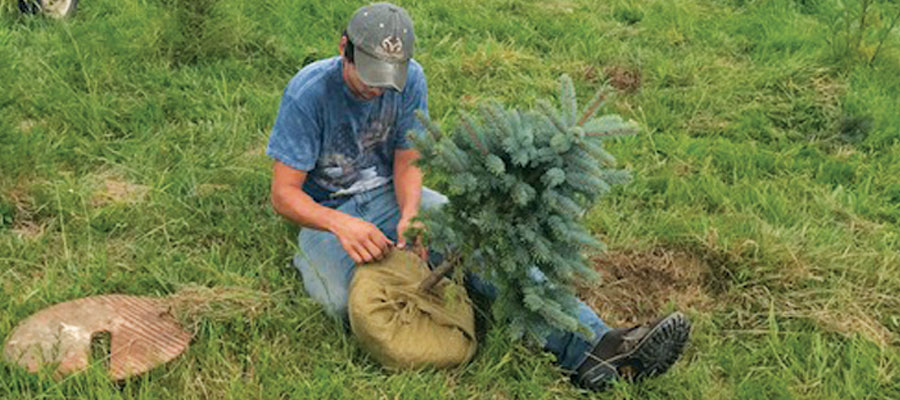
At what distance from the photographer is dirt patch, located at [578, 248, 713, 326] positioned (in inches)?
127

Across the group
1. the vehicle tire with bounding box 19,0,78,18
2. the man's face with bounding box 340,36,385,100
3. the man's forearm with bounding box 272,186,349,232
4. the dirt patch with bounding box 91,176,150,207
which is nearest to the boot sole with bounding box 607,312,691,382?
the man's forearm with bounding box 272,186,349,232

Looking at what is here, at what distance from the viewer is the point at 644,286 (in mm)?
3352

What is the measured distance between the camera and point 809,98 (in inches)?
187

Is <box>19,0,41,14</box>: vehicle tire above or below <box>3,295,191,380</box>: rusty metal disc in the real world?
below

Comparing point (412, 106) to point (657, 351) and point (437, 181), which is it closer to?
point (437, 181)

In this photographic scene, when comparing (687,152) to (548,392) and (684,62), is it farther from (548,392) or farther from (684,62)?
(548,392)

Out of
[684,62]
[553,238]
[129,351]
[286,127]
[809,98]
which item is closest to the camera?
[553,238]

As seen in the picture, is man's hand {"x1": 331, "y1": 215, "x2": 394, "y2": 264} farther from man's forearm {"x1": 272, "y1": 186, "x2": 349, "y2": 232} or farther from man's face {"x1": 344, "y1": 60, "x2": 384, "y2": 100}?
man's face {"x1": 344, "y1": 60, "x2": 384, "y2": 100}

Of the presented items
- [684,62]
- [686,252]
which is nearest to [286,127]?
[686,252]

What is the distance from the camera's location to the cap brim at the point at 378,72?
2.63m

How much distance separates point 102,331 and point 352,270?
2.62 ft

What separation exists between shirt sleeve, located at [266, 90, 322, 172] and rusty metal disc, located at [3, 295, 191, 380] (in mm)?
639

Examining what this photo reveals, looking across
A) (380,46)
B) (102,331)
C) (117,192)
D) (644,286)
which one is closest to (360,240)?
(380,46)

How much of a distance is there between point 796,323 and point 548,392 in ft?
3.35
